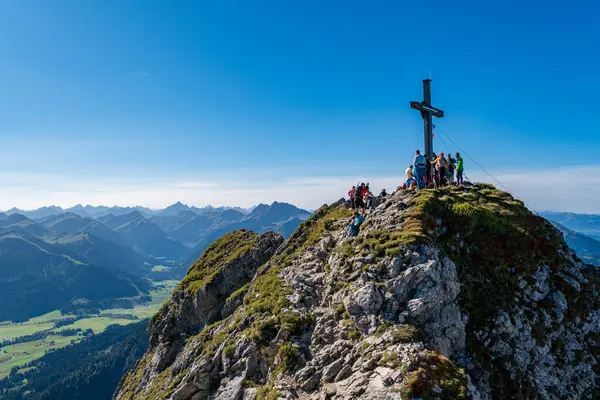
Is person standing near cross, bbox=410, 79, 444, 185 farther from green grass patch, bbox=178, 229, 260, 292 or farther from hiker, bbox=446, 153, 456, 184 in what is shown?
green grass patch, bbox=178, 229, 260, 292

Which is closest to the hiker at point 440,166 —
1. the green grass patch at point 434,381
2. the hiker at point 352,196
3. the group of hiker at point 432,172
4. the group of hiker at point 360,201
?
the group of hiker at point 432,172

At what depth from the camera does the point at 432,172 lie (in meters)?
31.8

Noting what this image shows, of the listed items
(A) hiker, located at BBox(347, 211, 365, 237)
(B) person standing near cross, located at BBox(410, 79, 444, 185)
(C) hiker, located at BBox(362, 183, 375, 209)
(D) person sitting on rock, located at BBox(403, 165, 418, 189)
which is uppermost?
(B) person standing near cross, located at BBox(410, 79, 444, 185)

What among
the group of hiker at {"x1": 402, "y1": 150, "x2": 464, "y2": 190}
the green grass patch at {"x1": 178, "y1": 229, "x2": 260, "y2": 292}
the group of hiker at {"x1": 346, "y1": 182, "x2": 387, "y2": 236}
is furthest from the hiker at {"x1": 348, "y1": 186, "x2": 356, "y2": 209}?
the green grass patch at {"x1": 178, "y1": 229, "x2": 260, "y2": 292}

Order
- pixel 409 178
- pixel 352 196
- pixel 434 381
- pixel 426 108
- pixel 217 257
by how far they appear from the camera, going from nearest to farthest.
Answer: pixel 434 381 < pixel 409 178 < pixel 426 108 < pixel 352 196 < pixel 217 257

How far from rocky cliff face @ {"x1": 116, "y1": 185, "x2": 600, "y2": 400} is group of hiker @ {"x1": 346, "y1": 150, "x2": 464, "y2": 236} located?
250 cm

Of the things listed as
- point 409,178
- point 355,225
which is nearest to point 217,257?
point 355,225

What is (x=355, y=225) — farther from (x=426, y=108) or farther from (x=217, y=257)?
(x=217, y=257)

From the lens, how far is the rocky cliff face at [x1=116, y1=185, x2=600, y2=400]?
55.3 ft

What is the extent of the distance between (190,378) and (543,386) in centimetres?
Answer: 2073

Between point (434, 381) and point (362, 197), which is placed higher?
point (362, 197)

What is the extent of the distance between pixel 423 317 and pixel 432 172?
658 inches

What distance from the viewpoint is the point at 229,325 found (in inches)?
1120

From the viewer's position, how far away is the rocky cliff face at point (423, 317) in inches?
663
